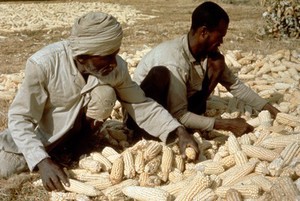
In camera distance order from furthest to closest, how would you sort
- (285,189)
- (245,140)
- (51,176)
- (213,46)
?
1. (213,46)
2. (245,140)
3. (51,176)
4. (285,189)

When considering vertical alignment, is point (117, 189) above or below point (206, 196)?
below

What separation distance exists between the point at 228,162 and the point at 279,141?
46 centimetres

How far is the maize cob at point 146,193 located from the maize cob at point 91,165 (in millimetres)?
337

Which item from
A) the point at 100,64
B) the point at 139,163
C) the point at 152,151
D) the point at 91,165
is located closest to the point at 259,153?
the point at 152,151

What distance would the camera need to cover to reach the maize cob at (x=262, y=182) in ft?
10.4

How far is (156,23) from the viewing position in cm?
1203

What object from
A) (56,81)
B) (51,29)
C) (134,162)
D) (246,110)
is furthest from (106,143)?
(51,29)

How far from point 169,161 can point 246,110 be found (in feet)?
5.75

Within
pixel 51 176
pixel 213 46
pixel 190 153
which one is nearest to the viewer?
pixel 51 176

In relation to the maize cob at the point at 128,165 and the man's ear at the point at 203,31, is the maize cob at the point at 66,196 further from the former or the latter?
the man's ear at the point at 203,31

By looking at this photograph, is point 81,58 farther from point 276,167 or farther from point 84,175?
point 276,167

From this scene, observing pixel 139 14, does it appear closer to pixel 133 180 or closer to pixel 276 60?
pixel 276 60

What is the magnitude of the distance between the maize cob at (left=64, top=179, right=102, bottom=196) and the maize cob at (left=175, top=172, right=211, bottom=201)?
0.60 metres

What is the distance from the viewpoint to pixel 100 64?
11.3 ft
